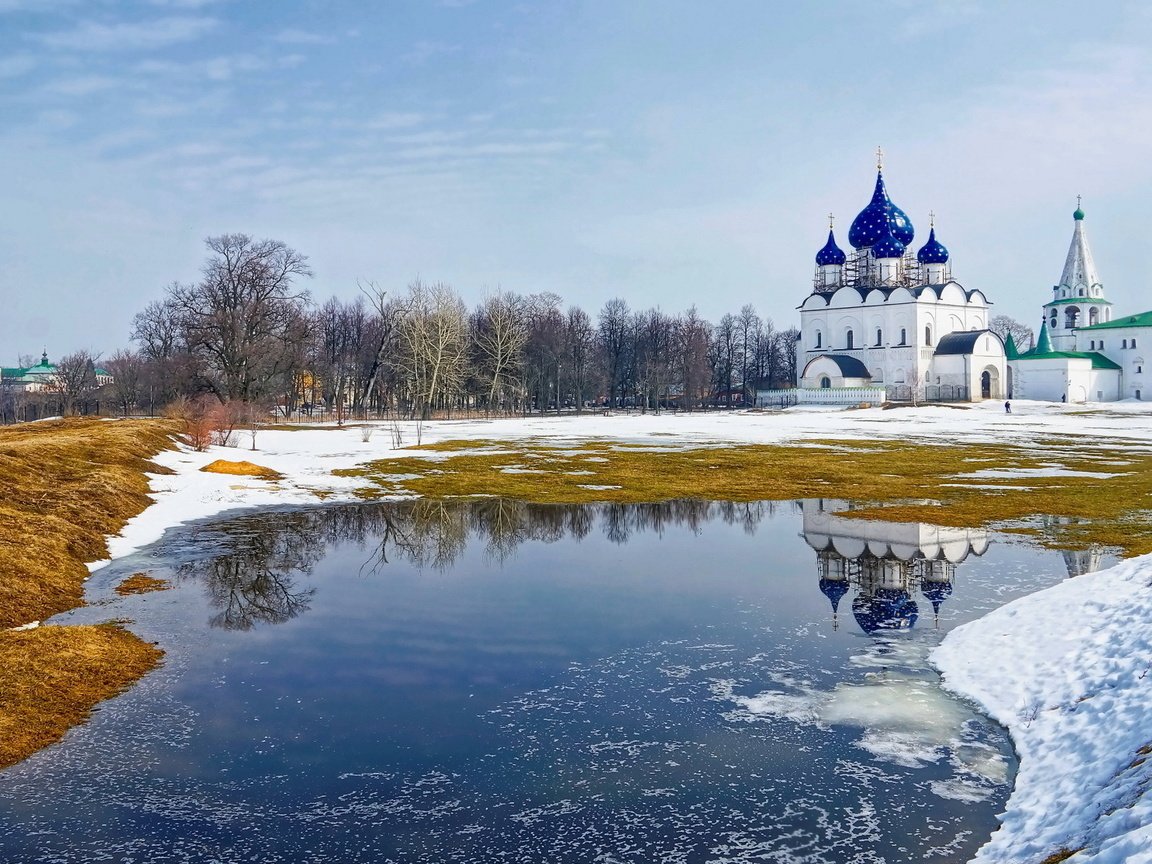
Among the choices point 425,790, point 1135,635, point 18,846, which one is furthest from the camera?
point 1135,635

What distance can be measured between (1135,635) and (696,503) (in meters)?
13.1

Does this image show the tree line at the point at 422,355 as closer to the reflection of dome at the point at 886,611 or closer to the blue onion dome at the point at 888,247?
the blue onion dome at the point at 888,247

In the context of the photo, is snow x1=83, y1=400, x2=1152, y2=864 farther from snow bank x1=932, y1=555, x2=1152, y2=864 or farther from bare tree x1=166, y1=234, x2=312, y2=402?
Result: bare tree x1=166, y1=234, x2=312, y2=402

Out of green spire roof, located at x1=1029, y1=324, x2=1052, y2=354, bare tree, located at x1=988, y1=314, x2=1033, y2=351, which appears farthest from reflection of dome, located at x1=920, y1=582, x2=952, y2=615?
bare tree, located at x1=988, y1=314, x2=1033, y2=351

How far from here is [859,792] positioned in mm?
6559

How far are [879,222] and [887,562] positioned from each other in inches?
2951

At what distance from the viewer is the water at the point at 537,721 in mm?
5996

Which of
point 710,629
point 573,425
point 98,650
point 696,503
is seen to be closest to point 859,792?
point 710,629

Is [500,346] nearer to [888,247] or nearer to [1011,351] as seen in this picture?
[888,247]

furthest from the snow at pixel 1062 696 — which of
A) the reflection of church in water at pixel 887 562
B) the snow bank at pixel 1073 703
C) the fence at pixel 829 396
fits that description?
the fence at pixel 829 396

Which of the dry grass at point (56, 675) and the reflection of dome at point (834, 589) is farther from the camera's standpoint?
the reflection of dome at point (834, 589)

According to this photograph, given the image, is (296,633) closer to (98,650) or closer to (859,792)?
(98,650)

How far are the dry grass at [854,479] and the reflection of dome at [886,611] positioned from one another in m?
4.55

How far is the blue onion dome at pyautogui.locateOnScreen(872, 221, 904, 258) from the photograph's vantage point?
272 ft
